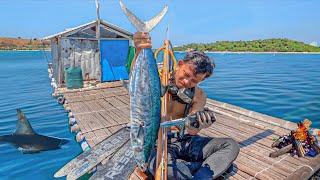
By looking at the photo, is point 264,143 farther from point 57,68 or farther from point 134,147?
point 57,68

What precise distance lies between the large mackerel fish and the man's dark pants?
1252 mm

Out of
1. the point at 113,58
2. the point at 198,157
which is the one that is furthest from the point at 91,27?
the point at 198,157

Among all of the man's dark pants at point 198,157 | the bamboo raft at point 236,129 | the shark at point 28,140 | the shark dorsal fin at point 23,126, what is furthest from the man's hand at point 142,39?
the shark at point 28,140

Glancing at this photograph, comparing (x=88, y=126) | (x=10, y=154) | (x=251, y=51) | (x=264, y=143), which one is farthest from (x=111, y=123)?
(x=251, y=51)

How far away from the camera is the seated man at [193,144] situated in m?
4.28

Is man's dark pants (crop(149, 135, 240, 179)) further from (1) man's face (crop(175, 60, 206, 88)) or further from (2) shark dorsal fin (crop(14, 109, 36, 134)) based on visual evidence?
(2) shark dorsal fin (crop(14, 109, 36, 134))

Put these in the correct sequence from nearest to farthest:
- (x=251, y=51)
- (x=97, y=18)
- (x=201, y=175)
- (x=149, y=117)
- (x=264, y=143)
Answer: (x=149, y=117) → (x=201, y=175) → (x=264, y=143) → (x=97, y=18) → (x=251, y=51)

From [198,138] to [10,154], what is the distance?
26.6 feet

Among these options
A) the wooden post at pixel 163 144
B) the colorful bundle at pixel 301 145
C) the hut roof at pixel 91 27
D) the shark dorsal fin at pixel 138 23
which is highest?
the hut roof at pixel 91 27

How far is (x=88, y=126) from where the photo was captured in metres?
9.20

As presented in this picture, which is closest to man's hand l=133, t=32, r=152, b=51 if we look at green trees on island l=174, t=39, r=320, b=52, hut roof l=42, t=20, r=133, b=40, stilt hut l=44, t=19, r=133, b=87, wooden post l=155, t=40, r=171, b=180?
wooden post l=155, t=40, r=171, b=180

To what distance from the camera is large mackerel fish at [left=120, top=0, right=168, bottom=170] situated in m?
3.14

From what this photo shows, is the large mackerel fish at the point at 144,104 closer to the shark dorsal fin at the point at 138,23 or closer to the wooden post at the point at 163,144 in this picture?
the shark dorsal fin at the point at 138,23

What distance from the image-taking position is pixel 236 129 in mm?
8430
